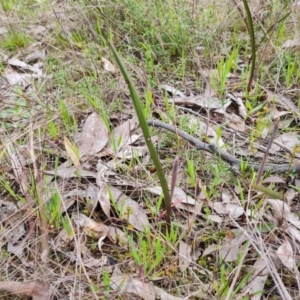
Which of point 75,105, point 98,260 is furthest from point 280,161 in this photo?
point 75,105

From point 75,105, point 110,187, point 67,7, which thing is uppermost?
point 67,7

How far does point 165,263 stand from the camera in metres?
1.04

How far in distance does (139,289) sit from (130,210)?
246 millimetres

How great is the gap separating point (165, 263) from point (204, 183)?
1.03 ft

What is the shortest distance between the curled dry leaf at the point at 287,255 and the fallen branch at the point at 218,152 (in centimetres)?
25

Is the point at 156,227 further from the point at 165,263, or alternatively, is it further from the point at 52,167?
the point at 52,167

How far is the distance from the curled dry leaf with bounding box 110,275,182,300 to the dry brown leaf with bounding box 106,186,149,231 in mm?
167

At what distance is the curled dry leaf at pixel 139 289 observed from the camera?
0.98 meters

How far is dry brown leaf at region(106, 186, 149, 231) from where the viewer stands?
→ 1.14 m

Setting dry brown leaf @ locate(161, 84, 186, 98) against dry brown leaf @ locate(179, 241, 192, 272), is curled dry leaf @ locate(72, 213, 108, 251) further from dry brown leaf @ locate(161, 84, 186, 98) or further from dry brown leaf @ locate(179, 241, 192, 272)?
dry brown leaf @ locate(161, 84, 186, 98)


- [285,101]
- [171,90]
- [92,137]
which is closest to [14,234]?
[92,137]

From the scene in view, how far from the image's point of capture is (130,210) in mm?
1165

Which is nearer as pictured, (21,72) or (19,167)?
(19,167)

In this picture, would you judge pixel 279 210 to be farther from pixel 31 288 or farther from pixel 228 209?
pixel 31 288
